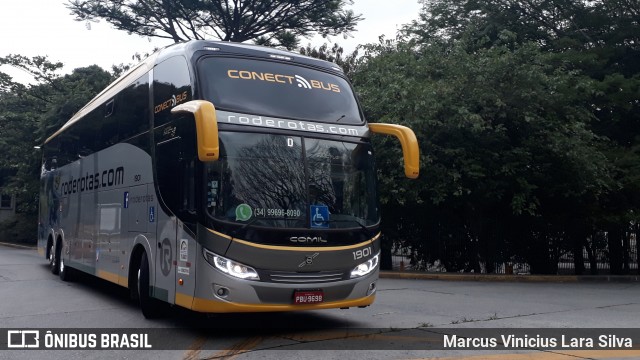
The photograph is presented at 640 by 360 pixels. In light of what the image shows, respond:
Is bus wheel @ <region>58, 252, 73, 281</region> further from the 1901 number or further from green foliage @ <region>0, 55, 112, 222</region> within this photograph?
green foliage @ <region>0, 55, 112, 222</region>

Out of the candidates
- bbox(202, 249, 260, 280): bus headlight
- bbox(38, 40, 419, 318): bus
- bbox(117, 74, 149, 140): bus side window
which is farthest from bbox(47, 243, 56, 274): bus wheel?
bbox(202, 249, 260, 280): bus headlight

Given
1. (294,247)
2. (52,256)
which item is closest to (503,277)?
(294,247)

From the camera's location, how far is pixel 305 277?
8.34m

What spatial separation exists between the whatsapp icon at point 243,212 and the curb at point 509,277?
10.9m

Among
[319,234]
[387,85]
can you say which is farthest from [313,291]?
[387,85]

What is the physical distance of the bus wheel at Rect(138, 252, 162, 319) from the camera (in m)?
10.0

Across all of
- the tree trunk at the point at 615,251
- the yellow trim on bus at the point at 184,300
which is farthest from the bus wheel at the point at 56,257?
the tree trunk at the point at 615,251

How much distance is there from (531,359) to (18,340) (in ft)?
21.1

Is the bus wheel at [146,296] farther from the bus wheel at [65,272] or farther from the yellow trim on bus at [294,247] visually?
the bus wheel at [65,272]

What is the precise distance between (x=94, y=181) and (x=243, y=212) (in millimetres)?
6353

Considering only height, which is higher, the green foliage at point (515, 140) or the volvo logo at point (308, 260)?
the green foliage at point (515, 140)

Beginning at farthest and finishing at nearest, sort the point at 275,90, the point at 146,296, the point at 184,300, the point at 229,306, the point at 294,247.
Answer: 1. the point at 146,296
2. the point at 275,90
3. the point at 184,300
4. the point at 294,247
5. the point at 229,306

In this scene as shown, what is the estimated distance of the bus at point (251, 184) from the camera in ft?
26.4

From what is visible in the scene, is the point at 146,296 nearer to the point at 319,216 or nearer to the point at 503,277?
the point at 319,216
